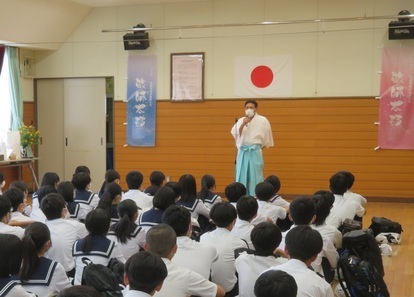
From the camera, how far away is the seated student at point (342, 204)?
14.3ft

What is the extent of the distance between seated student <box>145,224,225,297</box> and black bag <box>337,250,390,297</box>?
100 centimetres

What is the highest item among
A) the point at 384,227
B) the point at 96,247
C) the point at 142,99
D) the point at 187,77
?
the point at 187,77

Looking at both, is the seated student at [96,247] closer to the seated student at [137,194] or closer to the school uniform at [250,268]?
the school uniform at [250,268]

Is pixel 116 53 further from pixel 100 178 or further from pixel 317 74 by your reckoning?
pixel 317 74

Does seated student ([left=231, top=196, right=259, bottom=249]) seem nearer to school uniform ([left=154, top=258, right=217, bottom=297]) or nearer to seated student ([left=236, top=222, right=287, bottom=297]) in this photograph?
seated student ([left=236, top=222, right=287, bottom=297])

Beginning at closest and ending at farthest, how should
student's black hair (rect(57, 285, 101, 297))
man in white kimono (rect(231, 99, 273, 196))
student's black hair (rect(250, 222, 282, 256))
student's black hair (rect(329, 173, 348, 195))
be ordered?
1. student's black hair (rect(57, 285, 101, 297))
2. student's black hair (rect(250, 222, 282, 256))
3. student's black hair (rect(329, 173, 348, 195))
4. man in white kimono (rect(231, 99, 273, 196))

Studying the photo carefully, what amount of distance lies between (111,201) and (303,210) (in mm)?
1622

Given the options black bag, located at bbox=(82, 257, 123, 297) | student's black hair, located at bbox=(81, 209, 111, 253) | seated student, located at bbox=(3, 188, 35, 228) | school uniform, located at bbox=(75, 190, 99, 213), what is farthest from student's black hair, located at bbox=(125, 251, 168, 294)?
school uniform, located at bbox=(75, 190, 99, 213)

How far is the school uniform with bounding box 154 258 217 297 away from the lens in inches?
91.6

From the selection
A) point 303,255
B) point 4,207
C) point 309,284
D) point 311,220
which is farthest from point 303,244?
point 4,207

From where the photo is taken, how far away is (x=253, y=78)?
8.52 m

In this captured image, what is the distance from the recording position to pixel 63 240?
340cm

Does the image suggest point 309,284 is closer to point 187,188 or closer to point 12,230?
point 12,230

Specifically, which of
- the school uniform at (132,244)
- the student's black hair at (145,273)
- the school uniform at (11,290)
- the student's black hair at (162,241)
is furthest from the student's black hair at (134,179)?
the student's black hair at (145,273)
